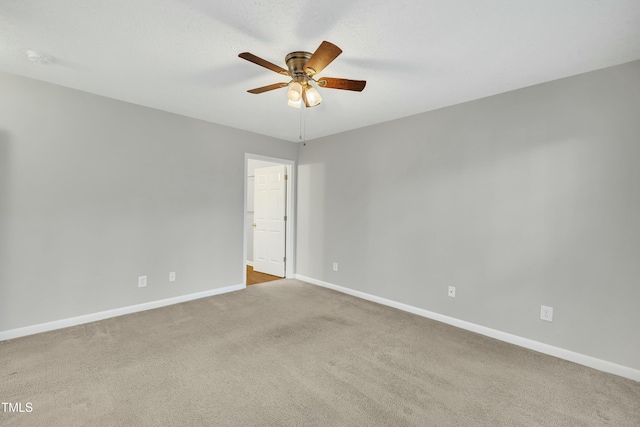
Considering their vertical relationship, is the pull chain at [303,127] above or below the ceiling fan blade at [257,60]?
above

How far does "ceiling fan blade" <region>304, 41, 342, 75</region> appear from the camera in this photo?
5.28 ft

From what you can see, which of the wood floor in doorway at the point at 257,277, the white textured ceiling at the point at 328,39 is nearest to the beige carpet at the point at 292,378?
the wood floor in doorway at the point at 257,277

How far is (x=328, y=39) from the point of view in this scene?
6.31ft

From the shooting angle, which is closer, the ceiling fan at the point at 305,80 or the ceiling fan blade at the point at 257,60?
the ceiling fan blade at the point at 257,60

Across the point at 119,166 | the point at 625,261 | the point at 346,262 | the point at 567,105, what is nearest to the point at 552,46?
the point at 567,105

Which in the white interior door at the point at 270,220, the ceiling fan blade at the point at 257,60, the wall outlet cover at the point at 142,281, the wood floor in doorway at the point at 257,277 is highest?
the ceiling fan blade at the point at 257,60

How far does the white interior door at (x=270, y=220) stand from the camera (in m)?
4.99

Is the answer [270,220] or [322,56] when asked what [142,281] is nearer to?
[270,220]

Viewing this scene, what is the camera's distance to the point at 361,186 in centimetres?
397

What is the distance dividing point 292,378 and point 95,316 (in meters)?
2.33

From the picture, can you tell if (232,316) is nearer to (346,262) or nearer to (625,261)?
(346,262)

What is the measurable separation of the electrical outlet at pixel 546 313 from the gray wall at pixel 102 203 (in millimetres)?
3621

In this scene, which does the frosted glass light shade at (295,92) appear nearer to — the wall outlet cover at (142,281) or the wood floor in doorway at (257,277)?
the wall outlet cover at (142,281)

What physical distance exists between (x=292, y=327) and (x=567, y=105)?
3.22m
